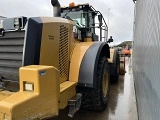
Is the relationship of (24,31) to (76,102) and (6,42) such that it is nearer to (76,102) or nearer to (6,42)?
(6,42)

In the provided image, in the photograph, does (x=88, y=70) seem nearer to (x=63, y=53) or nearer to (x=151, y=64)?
(x=63, y=53)

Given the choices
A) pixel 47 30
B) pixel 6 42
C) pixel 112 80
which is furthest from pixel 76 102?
pixel 112 80

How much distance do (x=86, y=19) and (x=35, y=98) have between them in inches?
122

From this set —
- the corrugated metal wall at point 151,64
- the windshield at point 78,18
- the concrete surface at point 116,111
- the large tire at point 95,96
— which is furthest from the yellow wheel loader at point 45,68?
the corrugated metal wall at point 151,64

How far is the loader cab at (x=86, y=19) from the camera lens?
4.62 m

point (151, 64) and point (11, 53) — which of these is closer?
point (151, 64)

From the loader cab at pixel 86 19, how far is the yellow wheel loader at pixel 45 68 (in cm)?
26

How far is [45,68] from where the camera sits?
248cm

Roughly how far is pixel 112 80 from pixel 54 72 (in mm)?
4967

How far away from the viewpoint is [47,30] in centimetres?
304

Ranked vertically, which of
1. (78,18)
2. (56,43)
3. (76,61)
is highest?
(78,18)

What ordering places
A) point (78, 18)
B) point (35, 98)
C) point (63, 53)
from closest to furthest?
point (35, 98)
point (63, 53)
point (78, 18)

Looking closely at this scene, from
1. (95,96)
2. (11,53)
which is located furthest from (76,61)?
(11,53)

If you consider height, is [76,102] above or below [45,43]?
below
